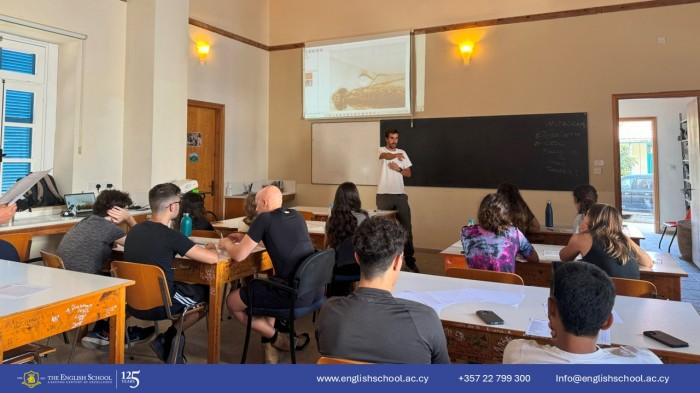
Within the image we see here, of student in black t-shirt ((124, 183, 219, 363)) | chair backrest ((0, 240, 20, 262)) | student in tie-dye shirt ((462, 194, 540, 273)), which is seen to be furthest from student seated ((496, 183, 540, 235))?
chair backrest ((0, 240, 20, 262))

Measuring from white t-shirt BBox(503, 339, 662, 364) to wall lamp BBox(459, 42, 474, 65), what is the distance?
5696 mm

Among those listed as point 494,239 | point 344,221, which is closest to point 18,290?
point 344,221

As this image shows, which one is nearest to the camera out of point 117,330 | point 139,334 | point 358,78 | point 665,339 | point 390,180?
point 665,339

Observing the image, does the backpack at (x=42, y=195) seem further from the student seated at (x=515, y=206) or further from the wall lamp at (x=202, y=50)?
the student seated at (x=515, y=206)

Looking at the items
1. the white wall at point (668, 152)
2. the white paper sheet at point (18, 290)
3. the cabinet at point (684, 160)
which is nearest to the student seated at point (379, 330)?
the white paper sheet at point (18, 290)

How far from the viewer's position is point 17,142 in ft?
15.3

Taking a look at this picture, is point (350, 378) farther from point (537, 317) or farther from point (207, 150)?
point (207, 150)

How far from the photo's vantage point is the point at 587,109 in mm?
5805

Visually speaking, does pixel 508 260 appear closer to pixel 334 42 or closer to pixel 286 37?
pixel 334 42

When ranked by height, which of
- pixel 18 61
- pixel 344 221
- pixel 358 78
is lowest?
pixel 344 221

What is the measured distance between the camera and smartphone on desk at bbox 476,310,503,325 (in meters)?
1.70

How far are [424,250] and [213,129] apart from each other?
3699mm

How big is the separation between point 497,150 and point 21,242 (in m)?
5.52

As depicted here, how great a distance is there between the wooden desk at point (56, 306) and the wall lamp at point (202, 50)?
4693 millimetres
